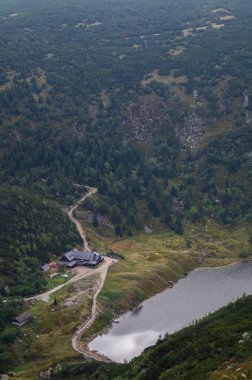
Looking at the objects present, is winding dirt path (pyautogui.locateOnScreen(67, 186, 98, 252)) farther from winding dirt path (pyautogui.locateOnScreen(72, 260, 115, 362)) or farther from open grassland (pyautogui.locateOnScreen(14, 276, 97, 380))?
open grassland (pyautogui.locateOnScreen(14, 276, 97, 380))

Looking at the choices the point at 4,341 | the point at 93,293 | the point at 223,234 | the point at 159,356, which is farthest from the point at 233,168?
the point at 159,356

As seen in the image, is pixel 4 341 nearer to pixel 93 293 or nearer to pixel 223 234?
pixel 93 293

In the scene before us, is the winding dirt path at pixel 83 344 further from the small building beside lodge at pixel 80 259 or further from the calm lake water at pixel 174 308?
the small building beside lodge at pixel 80 259

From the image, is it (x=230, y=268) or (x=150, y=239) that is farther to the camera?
(x=150, y=239)

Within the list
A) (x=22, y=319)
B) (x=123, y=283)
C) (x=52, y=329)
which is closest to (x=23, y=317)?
(x=22, y=319)

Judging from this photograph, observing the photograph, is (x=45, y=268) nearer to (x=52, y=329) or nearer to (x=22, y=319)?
(x=22, y=319)

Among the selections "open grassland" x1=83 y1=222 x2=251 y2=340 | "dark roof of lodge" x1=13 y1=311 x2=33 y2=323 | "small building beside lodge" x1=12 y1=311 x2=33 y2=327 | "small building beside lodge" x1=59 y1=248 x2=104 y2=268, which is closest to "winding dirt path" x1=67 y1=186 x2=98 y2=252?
"open grassland" x1=83 y1=222 x2=251 y2=340

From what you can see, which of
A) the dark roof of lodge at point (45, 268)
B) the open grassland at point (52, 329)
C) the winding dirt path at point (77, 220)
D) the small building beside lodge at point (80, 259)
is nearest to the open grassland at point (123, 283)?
the open grassland at point (52, 329)
